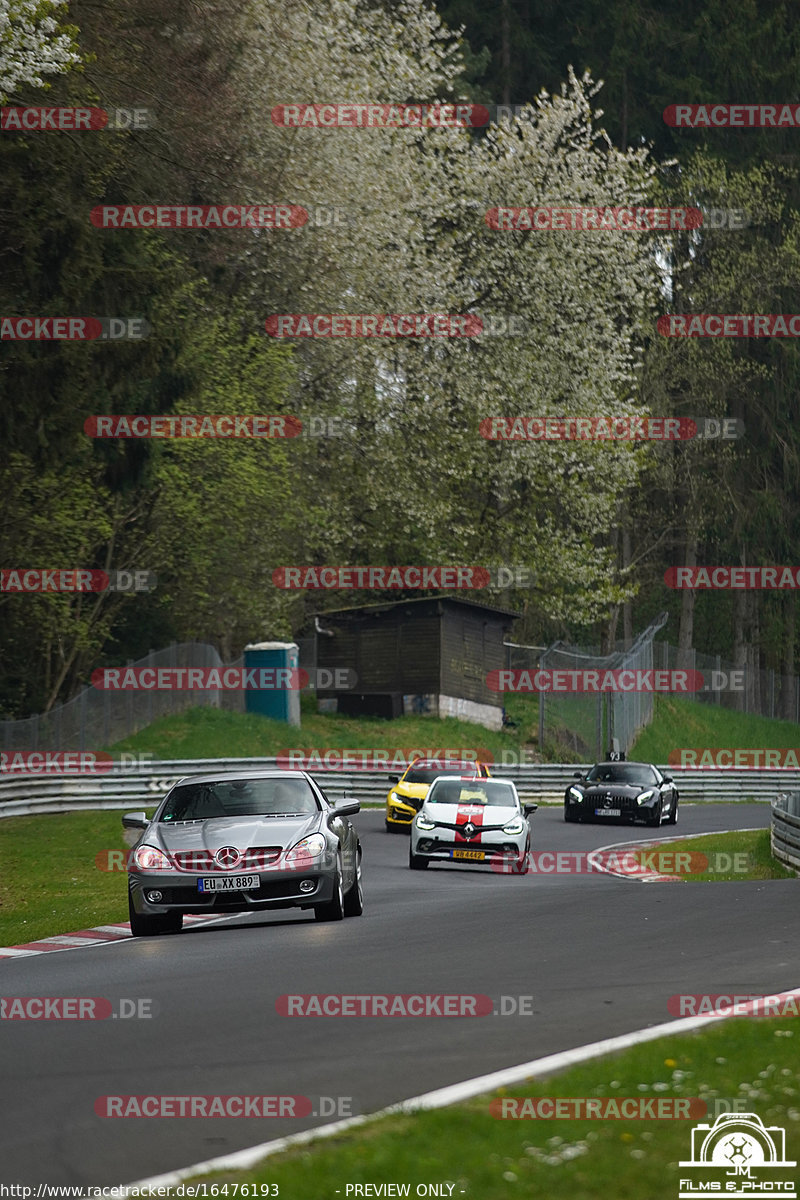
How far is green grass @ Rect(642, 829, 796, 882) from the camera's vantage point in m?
25.5

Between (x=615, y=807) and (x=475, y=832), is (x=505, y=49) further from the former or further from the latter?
(x=475, y=832)

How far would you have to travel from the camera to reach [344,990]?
1124 centimetres

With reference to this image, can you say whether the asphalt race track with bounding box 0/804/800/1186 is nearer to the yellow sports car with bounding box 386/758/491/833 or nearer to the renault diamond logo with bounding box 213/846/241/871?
the renault diamond logo with bounding box 213/846/241/871

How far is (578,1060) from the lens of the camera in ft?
27.4

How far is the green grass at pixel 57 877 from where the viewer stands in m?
19.1

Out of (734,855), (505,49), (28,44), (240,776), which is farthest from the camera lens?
A: (505,49)

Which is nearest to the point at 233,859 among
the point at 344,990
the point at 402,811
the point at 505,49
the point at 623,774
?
the point at 344,990

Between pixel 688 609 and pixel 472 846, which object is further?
pixel 688 609

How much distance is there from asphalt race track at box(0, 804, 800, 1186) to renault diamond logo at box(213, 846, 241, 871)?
628 mm

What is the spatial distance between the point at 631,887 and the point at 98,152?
649 inches

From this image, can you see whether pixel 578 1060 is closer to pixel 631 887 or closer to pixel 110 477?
pixel 631 887

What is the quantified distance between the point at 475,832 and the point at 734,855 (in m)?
5.76

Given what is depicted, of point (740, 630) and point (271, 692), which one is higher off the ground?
point (740, 630)

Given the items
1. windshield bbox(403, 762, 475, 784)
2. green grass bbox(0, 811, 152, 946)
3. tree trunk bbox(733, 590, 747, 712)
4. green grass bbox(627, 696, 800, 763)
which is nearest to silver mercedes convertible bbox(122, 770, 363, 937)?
green grass bbox(0, 811, 152, 946)
